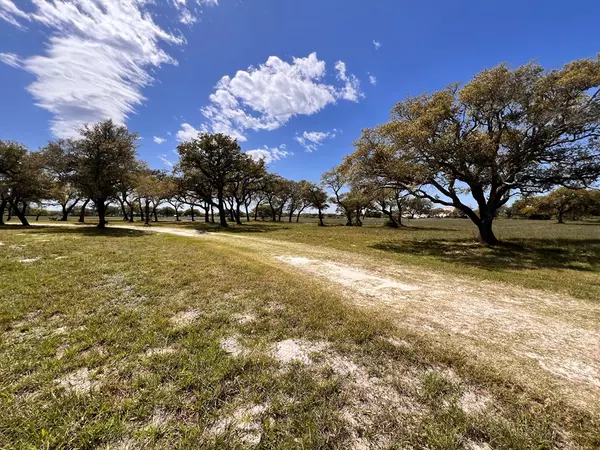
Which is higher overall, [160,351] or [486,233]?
[486,233]

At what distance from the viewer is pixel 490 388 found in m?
2.78

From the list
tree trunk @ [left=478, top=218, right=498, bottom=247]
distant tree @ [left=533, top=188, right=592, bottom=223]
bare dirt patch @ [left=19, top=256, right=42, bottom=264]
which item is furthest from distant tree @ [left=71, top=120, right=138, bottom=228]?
distant tree @ [left=533, top=188, right=592, bottom=223]

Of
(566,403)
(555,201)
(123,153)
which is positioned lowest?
(566,403)

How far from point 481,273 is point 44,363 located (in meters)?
10.8

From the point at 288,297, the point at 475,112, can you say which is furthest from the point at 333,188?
the point at 288,297

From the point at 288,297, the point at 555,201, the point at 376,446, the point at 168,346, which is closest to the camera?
the point at 376,446

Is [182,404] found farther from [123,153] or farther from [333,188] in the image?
[333,188]

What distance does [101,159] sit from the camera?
2147 centimetres

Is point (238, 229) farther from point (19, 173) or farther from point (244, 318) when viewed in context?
point (244, 318)

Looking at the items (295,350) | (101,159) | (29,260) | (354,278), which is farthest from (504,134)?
(101,159)

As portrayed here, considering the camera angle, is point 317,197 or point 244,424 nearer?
point 244,424

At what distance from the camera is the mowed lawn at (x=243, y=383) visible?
7.05 ft

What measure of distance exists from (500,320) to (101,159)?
2847 centimetres

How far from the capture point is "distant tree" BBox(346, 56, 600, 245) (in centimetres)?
1152
